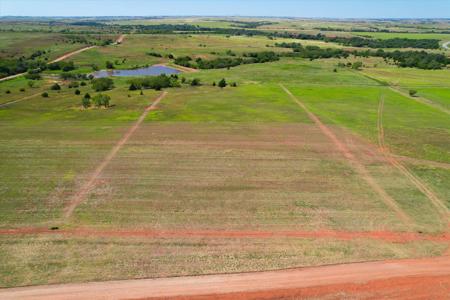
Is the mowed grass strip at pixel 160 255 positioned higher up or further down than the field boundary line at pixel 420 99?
further down

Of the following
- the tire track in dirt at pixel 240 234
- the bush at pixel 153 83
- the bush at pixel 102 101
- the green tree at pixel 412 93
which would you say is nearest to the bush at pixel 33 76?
the bush at pixel 153 83

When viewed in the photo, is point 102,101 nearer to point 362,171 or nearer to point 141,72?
point 362,171

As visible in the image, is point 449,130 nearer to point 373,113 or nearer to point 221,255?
point 373,113

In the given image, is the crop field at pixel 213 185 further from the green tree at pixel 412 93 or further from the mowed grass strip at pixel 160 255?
the green tree at pixel 412 93

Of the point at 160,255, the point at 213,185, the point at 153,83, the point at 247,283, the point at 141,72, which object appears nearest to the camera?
the point at 247,283

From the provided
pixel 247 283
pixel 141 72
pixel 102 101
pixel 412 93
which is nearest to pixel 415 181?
pixel 247 283

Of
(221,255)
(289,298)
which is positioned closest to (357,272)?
(289,298)

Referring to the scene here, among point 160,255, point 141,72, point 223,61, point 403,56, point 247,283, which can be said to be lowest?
point 247,283
